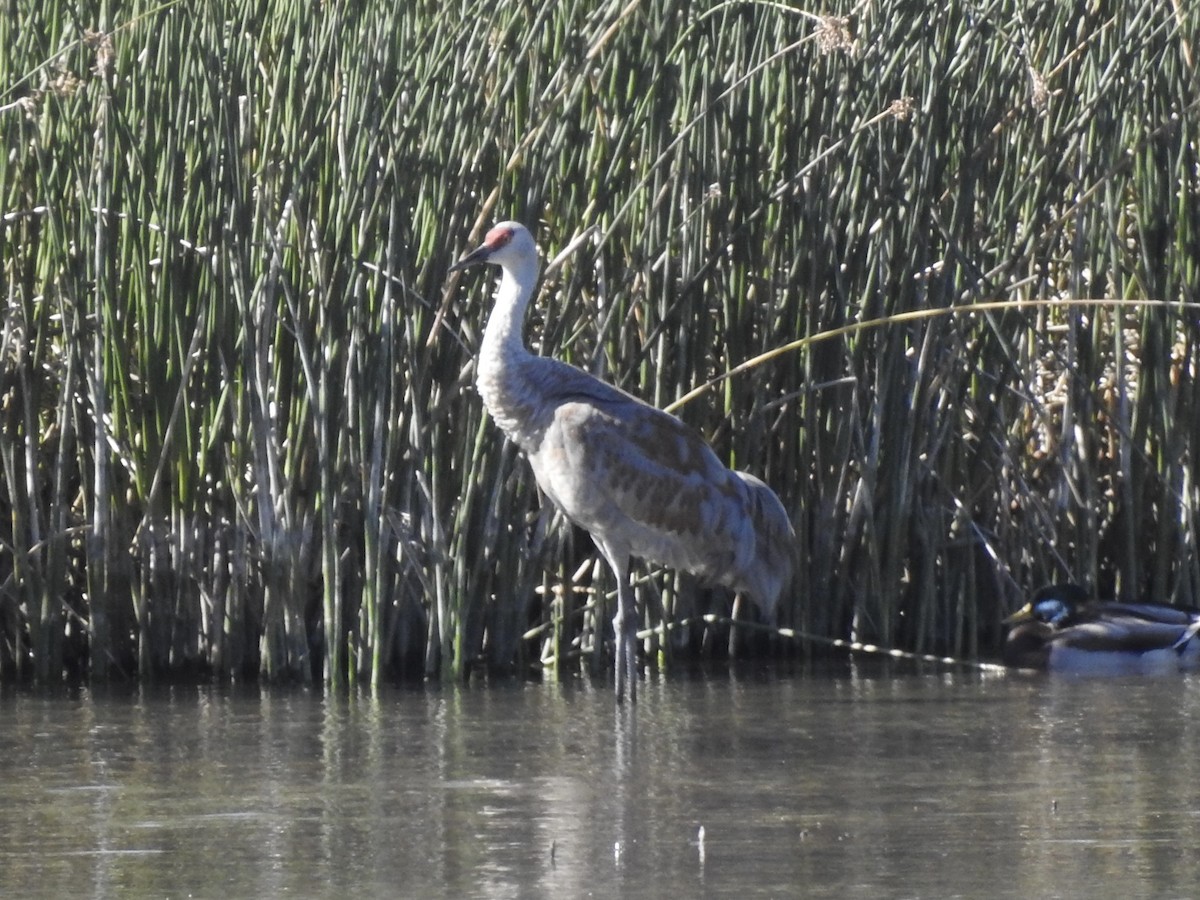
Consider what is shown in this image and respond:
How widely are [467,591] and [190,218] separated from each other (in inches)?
59.1

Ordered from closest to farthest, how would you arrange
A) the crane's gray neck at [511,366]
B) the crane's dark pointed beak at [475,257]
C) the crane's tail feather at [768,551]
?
the crane's dark pointed beak at [475,257], the crane's gray neck at [511,366], the crane's tail feather at [768,551]

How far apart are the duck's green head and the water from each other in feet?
0.92

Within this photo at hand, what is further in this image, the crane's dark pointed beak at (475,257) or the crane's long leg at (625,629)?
the crane's long leg at (625,629)

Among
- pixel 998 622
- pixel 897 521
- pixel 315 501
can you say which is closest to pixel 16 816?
pixel 315 501

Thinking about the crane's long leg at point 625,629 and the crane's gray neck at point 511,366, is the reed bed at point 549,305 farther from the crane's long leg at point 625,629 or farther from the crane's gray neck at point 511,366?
the crane's long leg at point 625,629

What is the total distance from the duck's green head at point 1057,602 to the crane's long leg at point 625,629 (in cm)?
144

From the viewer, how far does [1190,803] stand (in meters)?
5.25

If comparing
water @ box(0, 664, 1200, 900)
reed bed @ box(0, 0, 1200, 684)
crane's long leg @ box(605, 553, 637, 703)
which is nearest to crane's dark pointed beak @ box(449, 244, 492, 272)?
reed bed @ box(0, 0, 1200, 684)

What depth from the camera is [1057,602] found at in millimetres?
7660

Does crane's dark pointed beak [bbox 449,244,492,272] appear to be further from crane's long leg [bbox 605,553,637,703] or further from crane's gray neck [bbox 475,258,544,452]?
crane's long leg [bbox 605,553,637,703]

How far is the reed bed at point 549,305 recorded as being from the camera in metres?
7.02

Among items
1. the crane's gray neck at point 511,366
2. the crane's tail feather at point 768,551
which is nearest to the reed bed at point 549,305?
the crane's gray neck at point 511,366

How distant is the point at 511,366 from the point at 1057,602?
6.97ft

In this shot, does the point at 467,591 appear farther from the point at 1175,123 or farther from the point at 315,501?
the point at 1175,123
